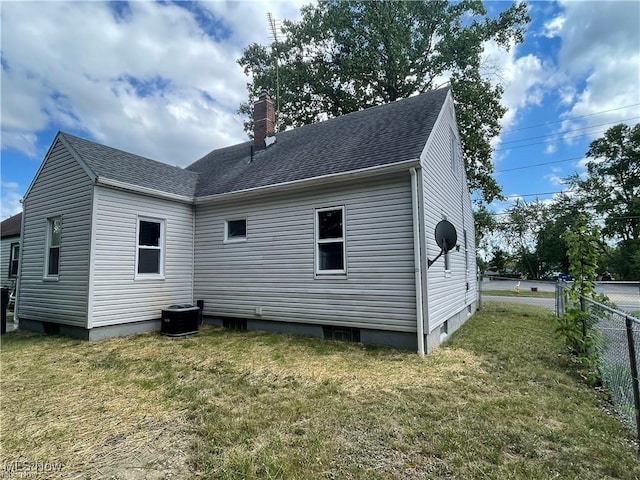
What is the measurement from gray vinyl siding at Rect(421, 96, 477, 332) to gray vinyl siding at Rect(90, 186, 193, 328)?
21.0 ft

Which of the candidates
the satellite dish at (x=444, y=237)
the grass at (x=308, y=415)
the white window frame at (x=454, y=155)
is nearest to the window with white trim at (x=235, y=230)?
the grass at (x=308, y=415)

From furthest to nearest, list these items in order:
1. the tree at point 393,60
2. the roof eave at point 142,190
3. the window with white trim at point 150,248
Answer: the tree at point 393,60 < the window with white trim at point 150,248 < the roof eave at point 142,190

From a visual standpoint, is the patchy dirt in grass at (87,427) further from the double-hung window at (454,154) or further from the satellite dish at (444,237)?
the double-hung window at (454,154)

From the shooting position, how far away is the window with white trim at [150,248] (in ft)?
25.8

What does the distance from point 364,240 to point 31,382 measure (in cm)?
575

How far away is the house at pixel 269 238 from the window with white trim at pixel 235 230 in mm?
34

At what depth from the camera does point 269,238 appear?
310 inches

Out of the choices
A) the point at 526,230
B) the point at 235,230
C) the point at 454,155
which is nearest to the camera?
the point at 235,230

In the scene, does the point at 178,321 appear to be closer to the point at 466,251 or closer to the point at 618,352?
the point at 618,352

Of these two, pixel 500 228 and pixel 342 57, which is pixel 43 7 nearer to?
pixel 342 57

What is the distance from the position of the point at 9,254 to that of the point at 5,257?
1.68 feet

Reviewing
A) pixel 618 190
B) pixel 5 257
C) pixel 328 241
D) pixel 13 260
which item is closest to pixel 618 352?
pixel 328 241

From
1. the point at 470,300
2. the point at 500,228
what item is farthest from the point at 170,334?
the point at 500,228

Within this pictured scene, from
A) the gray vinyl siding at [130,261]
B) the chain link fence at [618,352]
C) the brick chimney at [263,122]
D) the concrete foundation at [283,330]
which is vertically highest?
the brick chimney at [263,122]
